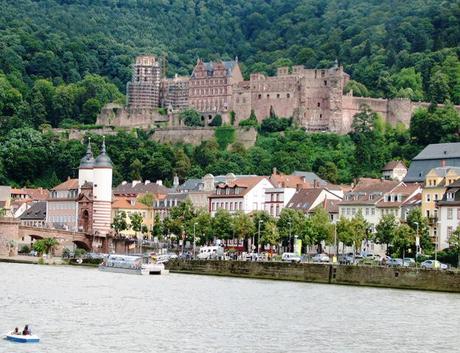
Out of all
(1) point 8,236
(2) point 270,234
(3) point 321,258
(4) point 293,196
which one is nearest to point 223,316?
(3) point 321,258

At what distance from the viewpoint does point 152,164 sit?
141 metres

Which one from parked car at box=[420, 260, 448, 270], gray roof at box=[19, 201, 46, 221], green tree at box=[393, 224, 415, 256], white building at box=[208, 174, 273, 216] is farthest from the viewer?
gray roof at box=[19, 201, 46, 221]

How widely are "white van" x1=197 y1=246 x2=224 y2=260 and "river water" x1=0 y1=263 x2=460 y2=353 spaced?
11.5m

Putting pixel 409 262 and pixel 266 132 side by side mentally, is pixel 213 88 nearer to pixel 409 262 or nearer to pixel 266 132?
pixel 266 132

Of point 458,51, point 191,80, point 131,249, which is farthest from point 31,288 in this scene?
point 458,51

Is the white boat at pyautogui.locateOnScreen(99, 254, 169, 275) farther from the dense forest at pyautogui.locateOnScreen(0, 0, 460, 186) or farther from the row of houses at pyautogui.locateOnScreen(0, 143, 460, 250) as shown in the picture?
the dense forest at pyautogui.locateOnScreen(0, 0, 460, 186)

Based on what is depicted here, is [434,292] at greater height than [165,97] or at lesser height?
lesser

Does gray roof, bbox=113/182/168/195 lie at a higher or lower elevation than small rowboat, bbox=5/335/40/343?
higher

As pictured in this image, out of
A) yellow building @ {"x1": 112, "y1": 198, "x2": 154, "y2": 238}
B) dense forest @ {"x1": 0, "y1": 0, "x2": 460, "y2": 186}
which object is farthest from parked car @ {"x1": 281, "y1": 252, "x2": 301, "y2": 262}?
dense forest @ {"x1": 0, "y1": 0, "x2": 460, "y2": 186}

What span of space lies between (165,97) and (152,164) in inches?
1007

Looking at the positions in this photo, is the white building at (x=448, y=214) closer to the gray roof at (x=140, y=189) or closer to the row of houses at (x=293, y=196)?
the row of houses at (x=293, y=196)

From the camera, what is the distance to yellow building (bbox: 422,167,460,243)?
9238 centimetres

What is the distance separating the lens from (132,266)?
91.8 meters

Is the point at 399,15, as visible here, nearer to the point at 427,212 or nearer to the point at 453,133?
the point at 453,133
